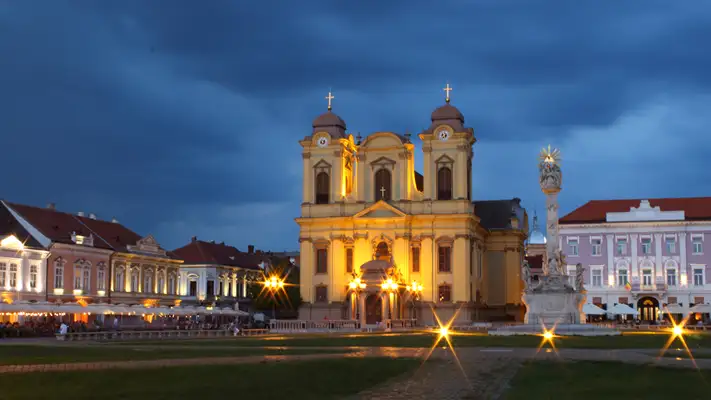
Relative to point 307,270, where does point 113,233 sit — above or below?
A: above

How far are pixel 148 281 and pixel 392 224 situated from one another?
79.7 ft

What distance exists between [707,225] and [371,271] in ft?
114

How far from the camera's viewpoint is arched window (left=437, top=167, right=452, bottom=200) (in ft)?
279

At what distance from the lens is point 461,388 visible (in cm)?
1997

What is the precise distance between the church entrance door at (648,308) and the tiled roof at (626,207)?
898 cm

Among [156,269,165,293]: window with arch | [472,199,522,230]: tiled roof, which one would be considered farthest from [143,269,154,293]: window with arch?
[472,199,522,230]: tiled roof

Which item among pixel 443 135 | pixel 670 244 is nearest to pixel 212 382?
pixel 443 135

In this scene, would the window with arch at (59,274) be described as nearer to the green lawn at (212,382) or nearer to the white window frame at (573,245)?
the white window frame at (573,245)

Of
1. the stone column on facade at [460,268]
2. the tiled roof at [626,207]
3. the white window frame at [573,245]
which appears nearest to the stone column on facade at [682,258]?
the tiled roof at [626,207]

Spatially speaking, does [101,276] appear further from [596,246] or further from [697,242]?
[697,242]

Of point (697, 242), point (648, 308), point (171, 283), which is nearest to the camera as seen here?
point (697, 242)

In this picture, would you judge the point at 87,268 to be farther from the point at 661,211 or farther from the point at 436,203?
the point at 661,211

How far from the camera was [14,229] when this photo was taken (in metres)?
73.4

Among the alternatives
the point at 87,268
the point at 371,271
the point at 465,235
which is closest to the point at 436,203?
the point at 465,235
